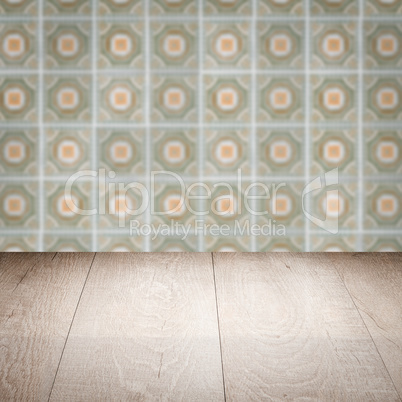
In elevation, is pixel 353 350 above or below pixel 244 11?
below

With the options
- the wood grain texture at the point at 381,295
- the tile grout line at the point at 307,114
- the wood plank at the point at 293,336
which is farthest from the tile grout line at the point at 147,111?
the wood grain texture at the point at 381,295

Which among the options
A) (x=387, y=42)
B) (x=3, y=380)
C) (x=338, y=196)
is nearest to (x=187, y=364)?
(x=3, y=380)

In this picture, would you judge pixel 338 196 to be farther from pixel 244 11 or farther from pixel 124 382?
pixel 124 382

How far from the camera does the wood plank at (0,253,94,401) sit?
104 cm

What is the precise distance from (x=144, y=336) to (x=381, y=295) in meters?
0.62

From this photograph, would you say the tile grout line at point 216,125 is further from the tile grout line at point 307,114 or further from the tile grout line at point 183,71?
the tile grout line at point 183,71

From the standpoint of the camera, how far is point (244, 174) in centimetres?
181

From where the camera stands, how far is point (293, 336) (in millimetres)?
1230

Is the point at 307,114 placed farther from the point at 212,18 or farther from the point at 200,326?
the point at 200,326

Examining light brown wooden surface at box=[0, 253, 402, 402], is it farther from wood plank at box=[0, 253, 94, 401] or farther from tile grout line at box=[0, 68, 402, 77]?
tile grout line at box=[0, 68, 402, 77]

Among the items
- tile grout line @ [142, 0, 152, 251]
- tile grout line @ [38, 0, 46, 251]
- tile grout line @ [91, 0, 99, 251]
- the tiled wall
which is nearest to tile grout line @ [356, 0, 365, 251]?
the tiled wall

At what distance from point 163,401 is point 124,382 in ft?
0.31

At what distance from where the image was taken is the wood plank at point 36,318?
3.43 ft

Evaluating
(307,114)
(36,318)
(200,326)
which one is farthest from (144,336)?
(307,114)
